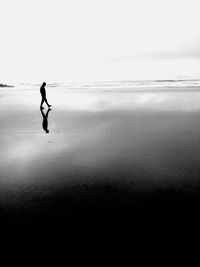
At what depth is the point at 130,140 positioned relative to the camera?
30.1 ft

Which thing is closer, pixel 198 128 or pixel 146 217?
pixel 146 217

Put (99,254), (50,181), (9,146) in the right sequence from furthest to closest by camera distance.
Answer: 1. (9,146)
2. (50,181)
3. (99,254)

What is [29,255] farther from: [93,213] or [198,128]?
[198,128]

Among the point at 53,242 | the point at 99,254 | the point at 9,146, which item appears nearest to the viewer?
the point at 99,254

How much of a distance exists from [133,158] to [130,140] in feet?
7.13

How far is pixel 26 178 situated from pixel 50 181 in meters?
0.59

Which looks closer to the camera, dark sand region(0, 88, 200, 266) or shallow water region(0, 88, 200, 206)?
dark sand region(0, 88, 200, 266)

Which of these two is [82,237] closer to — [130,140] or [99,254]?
[99,254]

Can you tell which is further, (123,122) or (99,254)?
(123,122)

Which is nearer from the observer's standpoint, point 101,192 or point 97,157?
point 101,192

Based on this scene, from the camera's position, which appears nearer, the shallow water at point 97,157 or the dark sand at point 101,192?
the dark sand at point 101,192

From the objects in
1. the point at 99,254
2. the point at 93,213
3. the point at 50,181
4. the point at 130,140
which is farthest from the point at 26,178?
the point at 130,140

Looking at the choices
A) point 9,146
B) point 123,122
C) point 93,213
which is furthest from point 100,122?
point 93,213

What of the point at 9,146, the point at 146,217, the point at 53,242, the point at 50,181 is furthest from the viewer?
the point at 9,146
